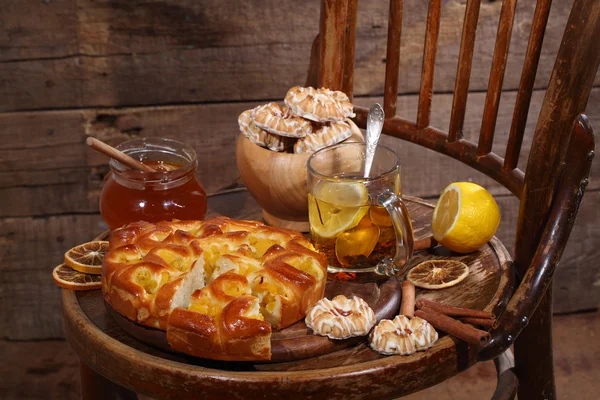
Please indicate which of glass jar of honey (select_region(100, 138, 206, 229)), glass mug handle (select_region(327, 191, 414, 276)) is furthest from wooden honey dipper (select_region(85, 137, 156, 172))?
glass mug handle (select_region(327, 191, 414, 276))

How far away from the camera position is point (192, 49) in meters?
1.69

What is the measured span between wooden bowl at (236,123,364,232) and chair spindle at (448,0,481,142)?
0.18 metres

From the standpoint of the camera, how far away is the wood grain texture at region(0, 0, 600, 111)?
1655mm

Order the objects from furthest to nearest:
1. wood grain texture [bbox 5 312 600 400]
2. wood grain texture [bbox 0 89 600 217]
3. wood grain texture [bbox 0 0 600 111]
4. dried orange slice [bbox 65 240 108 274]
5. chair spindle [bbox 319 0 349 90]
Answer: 1. wood grain texture [bbox 5 312 600 400]
2. wood grain texture [bbox 0 89 600 217]
3. wood grain texture [bbox 0 0 600 111]
4. chair spindle [bbox 319 0 349 90]
5. dried orange slice [bbox 65 240 108 274]

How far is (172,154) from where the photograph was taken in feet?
3.69

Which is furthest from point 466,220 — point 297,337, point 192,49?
point 192,49

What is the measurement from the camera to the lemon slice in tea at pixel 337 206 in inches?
36.6

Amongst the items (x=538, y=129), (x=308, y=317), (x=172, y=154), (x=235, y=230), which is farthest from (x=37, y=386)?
(x=538, y=129)

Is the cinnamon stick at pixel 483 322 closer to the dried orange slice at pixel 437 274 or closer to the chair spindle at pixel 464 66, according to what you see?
the dried orange slice at pixel 437 274

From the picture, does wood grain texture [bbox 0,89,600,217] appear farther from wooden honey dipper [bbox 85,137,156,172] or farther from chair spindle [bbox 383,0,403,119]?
wooden honey dipper [bbox 85,137,156,172]

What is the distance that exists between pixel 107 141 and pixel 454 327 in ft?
3.81

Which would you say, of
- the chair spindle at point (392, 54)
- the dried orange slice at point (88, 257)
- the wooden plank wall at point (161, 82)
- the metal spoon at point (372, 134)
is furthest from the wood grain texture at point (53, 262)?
the metal spoon at point (372, 134)

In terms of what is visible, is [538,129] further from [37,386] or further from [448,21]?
[37,386]

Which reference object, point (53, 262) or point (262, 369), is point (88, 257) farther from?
point (53, 262)
